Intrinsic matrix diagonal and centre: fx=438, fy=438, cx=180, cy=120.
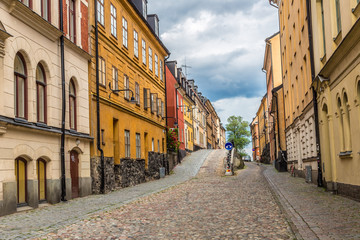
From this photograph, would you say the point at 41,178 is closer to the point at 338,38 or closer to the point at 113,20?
the point at 338,38

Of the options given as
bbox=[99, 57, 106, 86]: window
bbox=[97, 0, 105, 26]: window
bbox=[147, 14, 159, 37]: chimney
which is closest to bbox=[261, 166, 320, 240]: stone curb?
bbox=[99, 57, 106, 86]: window

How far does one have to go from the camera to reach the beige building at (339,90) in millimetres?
11609

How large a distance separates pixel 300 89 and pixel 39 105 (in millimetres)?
15284

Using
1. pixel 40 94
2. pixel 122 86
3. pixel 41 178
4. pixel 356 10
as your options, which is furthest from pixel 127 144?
pixel 356 10

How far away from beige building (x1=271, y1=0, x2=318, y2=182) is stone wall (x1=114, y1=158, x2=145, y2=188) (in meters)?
8.83

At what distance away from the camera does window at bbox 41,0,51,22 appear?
46.1 feet

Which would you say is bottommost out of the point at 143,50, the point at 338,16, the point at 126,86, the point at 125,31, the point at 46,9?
the point at 126,86

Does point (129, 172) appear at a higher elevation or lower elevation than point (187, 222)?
higher

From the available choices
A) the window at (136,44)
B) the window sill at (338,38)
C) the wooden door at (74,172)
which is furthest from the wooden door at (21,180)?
the window at (136,44)

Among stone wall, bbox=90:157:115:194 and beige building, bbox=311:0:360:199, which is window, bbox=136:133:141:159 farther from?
beige building, bbox=311:0:360:199

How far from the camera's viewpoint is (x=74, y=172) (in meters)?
16.2

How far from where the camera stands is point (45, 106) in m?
14.0

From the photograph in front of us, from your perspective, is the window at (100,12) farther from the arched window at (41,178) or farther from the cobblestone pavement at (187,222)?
the cobblestone pavement at (187,222)

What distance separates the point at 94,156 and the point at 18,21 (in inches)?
279
